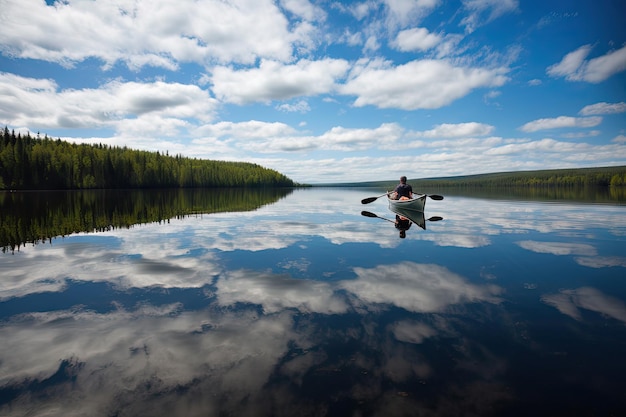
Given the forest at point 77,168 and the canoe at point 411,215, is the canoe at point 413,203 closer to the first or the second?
the canoe at point 411,215

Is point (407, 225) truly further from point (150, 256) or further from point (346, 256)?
point (150, 256)

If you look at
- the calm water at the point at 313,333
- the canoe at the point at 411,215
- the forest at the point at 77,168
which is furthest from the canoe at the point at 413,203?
the forest at the point at 77,168

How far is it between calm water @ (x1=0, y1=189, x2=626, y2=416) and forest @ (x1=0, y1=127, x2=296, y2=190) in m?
131

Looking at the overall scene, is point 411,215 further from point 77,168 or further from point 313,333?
point 77,168

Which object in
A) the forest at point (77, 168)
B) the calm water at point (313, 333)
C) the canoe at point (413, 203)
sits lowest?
the calm water at point (313, 333)

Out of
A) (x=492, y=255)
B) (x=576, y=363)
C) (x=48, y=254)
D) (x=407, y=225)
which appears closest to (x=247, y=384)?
(x=576, y=363)

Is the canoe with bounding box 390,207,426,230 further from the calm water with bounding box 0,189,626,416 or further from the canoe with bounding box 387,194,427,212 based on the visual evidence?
the calm water with bounding box 0,189,626,416

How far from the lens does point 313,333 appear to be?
25.0ft

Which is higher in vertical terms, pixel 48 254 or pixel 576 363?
pixel 48 254

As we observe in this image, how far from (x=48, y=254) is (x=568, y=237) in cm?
3055

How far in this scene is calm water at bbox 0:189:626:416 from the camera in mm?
5320

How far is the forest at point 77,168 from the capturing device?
112m

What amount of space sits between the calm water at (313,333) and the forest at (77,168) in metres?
131

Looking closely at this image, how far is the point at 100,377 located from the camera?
6020 millimetres
